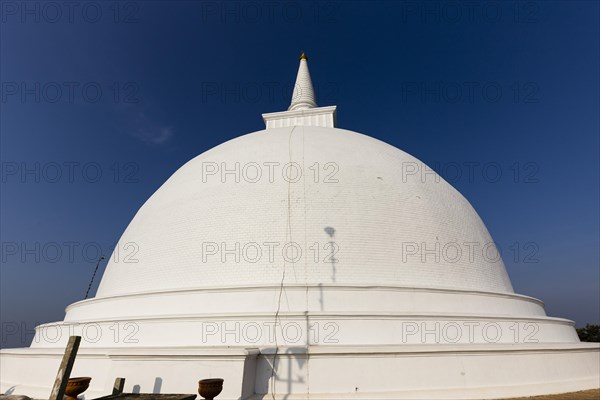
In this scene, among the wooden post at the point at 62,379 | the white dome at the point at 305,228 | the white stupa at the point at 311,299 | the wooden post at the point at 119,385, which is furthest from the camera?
the white dome at the point at 305,228

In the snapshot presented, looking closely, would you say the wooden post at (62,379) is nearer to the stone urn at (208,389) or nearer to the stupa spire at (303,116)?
the stone urn at (208,389)

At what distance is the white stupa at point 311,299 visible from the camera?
28.5 ft

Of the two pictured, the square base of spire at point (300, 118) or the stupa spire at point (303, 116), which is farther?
the square base of spire at point (300, 118)

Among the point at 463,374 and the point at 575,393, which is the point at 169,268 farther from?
the point at 575,393

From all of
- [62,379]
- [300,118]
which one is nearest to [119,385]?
[62,379]

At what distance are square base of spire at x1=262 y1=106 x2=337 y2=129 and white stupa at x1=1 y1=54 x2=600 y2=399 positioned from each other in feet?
15.9

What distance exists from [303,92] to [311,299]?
14.7 m

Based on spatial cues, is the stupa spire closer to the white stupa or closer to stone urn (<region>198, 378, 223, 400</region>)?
the white stupa

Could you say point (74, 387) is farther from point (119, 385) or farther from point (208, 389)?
point (208, 389)

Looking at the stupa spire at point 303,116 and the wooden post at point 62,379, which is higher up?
the stupa spire at point 303,116

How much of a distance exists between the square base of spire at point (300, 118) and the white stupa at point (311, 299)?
15.9 feet

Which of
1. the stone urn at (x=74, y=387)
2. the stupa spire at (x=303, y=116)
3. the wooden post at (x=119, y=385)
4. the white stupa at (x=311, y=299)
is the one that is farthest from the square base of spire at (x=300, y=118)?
the stone urn at (x=74, y=387)

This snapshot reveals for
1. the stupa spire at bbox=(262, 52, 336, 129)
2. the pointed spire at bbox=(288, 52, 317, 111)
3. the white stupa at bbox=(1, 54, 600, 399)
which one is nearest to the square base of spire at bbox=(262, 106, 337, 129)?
the stupa spire at bbox=(262, 52, 336, 129)

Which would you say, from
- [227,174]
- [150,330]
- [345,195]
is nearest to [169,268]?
[150,330]
